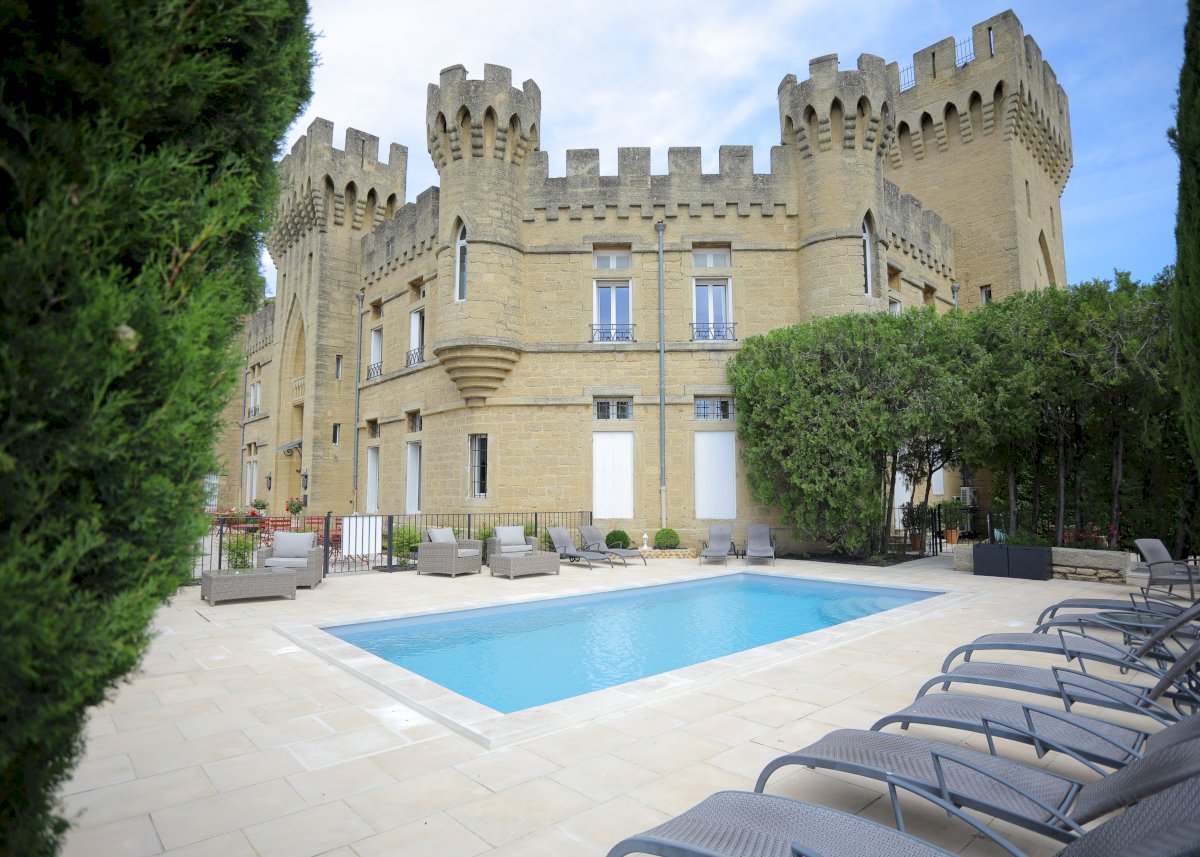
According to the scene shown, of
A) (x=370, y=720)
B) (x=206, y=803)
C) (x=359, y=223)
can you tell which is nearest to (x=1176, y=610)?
(x=370, y=720)

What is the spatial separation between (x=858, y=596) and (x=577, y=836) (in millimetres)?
8541

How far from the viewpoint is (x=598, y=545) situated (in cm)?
1382

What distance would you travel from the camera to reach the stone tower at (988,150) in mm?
19703

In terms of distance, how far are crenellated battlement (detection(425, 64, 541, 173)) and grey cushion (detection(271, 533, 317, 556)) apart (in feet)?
31.5

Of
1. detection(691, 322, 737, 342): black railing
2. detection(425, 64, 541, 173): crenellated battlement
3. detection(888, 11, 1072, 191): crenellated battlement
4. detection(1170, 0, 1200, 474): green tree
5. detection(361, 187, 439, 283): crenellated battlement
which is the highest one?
detection(888, 11, 1072, 191): crenellated battlement

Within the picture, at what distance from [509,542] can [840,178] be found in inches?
434

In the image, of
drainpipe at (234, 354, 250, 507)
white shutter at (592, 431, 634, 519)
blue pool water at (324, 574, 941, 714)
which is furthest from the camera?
drainpipe at (234, 354, 250, 507)

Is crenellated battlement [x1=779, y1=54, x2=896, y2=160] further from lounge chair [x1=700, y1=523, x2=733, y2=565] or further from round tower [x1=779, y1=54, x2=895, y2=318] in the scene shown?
lounge chair [x1=700, y1=523, x2=733, y2=565]

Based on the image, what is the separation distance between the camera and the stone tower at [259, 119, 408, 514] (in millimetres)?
19906

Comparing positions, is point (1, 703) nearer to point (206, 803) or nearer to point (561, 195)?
point (206, 803)

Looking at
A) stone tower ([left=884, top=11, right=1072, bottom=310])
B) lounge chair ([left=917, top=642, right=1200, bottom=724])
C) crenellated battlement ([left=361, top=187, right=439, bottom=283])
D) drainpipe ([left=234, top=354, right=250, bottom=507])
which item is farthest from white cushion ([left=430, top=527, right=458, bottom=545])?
drainpipe ([left=234, top=354, right=250, bottom=507])

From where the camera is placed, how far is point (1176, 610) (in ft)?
20.5

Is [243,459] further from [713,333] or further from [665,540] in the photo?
[713,333]

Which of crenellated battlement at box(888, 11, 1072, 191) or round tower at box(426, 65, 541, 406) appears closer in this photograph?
round tower at box(426, 65, 541, 406)
